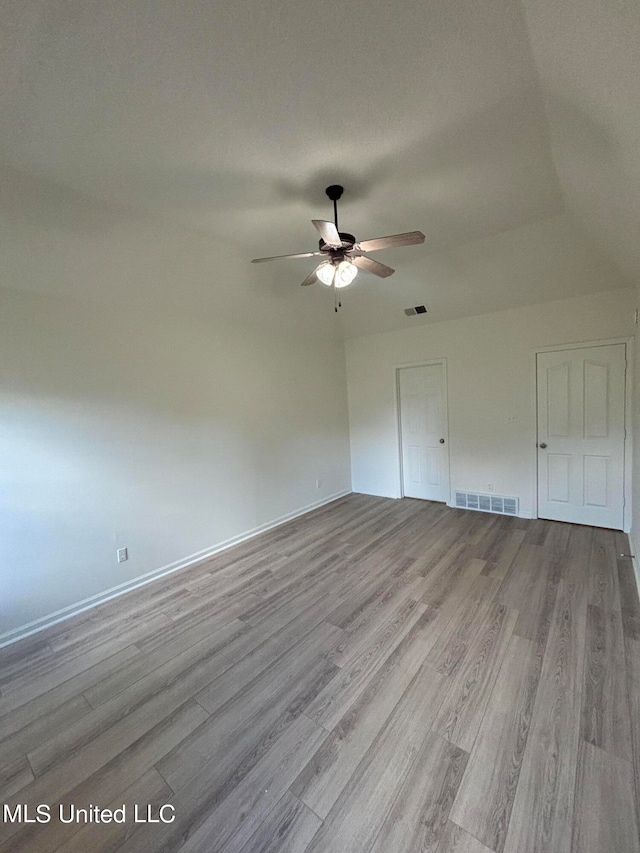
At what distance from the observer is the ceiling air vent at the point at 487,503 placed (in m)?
4.24

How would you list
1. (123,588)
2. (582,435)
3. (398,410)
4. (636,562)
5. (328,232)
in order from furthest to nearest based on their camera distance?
(398,410) < (582,435) < (123,588) < (636,562) < (328,232)

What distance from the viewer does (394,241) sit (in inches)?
79.0

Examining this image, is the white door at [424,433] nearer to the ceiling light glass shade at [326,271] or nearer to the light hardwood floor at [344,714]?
the light hardwood floor at [344,714]

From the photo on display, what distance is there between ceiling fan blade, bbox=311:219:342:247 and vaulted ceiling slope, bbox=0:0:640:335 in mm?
422

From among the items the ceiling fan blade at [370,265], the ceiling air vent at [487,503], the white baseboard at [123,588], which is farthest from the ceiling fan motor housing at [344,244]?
the ceiling air vent at [487,503]

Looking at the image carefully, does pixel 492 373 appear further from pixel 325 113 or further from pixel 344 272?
pixel 325 113

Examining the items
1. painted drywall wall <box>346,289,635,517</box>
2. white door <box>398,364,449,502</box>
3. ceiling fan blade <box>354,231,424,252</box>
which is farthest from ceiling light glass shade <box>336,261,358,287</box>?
white door <box>398,364,449,502</box>

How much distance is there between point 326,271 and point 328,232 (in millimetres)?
393

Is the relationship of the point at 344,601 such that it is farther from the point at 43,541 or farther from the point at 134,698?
the point at 43,541

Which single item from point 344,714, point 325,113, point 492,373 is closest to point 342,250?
point 325,113

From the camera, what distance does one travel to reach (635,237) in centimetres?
211

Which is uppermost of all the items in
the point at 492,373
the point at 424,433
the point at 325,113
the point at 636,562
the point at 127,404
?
the point at 325,113

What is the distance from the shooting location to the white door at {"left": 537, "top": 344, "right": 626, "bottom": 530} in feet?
11.6

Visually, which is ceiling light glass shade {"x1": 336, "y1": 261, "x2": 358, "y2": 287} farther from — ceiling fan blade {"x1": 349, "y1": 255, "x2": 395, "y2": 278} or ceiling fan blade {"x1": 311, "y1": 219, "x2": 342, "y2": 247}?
ceiling fan blade {"x1": 311, "y1": 219, "x2": 342, "y2": 247}
